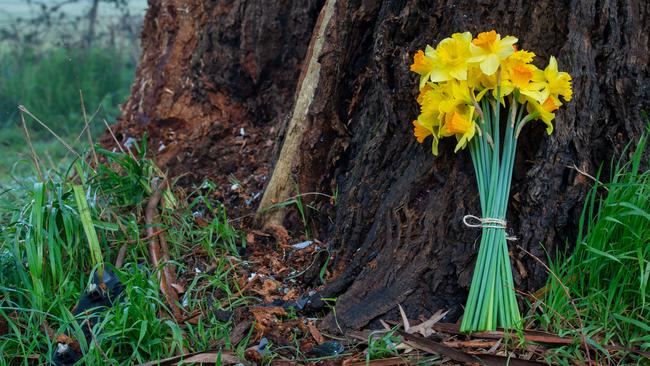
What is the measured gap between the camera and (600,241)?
3.04 meters

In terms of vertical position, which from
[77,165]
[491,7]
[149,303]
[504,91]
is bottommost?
[149,303]

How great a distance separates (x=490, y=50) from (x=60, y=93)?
692 centimetres

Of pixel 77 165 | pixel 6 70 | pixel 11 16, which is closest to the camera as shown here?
pixel 77 165

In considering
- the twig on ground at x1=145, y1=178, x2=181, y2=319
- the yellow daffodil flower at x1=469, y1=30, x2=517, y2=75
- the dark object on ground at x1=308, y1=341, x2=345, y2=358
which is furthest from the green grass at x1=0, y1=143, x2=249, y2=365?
the yellow daffodil flower at x1=469, y1=30, x2=517, y2=75

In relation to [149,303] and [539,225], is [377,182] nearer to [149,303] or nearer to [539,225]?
[539,225]

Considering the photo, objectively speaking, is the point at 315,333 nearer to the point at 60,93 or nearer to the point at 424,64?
the point at 424,64

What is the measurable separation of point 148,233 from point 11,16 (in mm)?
8116

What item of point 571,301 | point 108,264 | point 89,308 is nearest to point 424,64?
point 571,301

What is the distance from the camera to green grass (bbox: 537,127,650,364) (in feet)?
9.69

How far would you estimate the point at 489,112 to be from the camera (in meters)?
3.08

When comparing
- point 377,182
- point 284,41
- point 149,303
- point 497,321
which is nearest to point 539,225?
point 497,321

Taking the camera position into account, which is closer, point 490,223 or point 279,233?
point 490,223

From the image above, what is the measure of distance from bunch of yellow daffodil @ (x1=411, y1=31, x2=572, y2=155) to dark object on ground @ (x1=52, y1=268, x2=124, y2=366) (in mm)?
1411

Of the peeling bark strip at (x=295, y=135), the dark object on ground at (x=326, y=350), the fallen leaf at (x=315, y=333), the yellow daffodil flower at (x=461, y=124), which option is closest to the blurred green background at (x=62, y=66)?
the peeling bark strip at (x=295, y=135)
